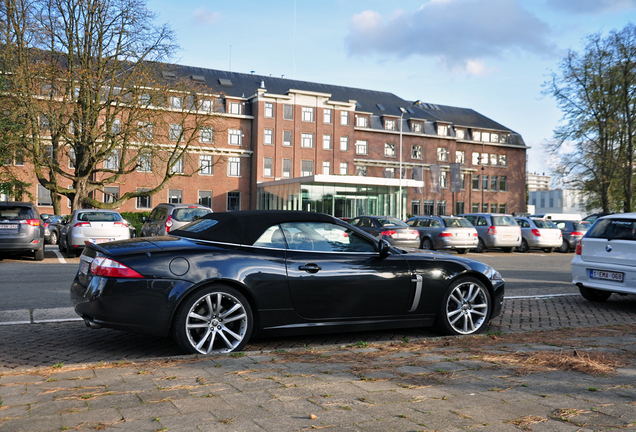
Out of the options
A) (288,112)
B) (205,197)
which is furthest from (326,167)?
(205,197)

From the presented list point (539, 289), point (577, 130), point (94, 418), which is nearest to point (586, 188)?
point (577, 130)

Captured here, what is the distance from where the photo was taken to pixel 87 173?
29016 millimetres

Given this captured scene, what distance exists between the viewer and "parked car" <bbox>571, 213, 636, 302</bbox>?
8.80m

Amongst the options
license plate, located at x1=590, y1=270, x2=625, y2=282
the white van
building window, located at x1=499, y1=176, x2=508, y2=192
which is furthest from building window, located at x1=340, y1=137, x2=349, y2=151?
license plate, located at x1=590, y1=270, x2=625, y2=282

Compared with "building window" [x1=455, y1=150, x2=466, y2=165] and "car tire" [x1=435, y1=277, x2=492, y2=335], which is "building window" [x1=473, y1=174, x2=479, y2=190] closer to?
"building window" [x1=455, y1=150, x2=466, y2=165]

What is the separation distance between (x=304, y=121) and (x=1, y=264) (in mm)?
45373

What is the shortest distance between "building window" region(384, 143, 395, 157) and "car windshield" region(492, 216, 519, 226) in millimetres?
39801

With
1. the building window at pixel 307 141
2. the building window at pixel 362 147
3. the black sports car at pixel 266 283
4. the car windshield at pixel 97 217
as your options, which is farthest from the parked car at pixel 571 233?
the building window at pixel 362 147

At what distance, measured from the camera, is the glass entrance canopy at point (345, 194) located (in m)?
46.3

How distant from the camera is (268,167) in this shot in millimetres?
57812

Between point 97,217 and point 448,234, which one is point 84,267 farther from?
point 448,234

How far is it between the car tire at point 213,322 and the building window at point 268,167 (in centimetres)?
5260

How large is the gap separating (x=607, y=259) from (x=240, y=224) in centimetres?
621

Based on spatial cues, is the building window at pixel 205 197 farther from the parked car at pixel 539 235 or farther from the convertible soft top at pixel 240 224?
the convertible soft top at pixel 240 224
